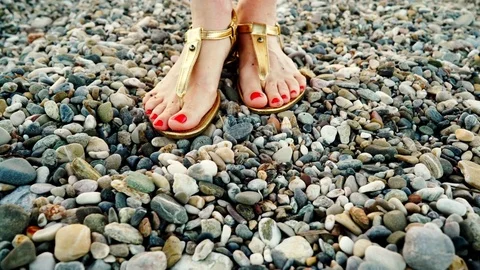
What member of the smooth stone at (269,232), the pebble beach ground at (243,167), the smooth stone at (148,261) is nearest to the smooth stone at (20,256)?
the pebble beach ground at (243,167)

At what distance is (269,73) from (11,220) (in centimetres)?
114

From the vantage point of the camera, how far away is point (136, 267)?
1127mm

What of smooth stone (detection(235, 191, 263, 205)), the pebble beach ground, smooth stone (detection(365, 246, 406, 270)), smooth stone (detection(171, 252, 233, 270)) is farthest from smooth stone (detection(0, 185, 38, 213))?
smooth stone (detection(365, 246, 406, 270))

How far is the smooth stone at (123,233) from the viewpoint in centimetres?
118

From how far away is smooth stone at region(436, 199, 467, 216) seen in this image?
122 cm

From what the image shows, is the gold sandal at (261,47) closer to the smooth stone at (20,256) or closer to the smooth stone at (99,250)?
the smooth stone at (99,250)

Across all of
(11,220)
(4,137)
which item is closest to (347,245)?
(11,220)

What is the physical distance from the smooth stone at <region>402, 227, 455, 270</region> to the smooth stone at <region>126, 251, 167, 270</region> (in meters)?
0.65

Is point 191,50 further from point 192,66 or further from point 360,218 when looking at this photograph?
point 360,218

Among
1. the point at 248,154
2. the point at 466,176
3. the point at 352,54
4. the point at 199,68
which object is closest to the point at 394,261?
the point at 466,176

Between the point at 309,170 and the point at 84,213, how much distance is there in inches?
29.0

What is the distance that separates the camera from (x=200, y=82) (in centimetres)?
Answer: 170

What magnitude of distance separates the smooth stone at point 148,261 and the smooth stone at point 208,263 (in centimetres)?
4

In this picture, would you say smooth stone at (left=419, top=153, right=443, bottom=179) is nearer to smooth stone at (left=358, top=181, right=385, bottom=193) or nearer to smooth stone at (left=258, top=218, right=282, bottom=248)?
smooth stone at (left=358, top=181, right=385, bottom=193)
